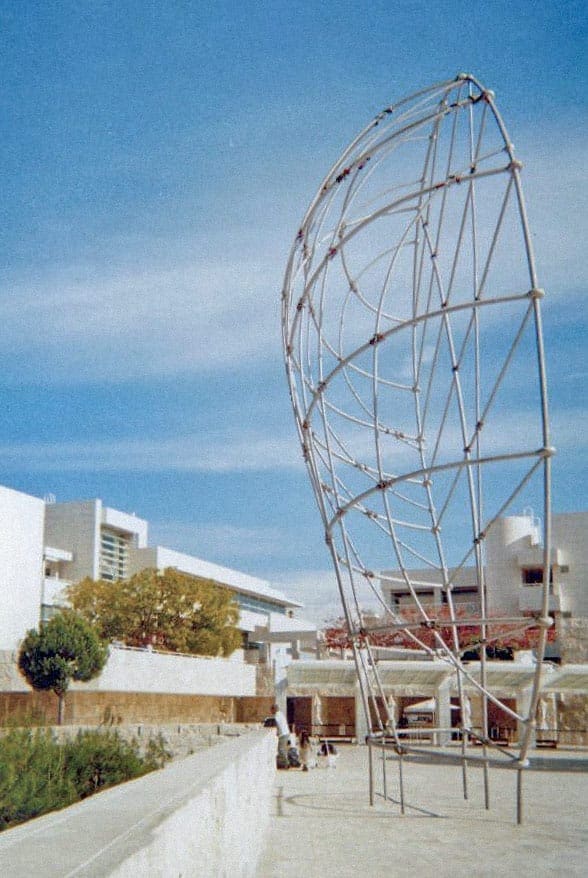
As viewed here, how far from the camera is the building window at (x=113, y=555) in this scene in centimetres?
5297

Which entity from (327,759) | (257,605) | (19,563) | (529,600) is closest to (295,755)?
(327,759)

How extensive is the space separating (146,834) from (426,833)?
22.8ft

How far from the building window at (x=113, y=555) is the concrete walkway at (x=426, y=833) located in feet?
128

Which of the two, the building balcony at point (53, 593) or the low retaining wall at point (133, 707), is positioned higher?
the building balcony at point (53, 593)

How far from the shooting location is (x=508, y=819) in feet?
33.5

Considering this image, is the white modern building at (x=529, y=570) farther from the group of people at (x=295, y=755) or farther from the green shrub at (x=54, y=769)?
the green shrub at (x=54, y=769)

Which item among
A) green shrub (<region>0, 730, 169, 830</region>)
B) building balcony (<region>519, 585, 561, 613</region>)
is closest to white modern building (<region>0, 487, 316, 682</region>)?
building balcony (<region>519, 585, 561, 613</region>)

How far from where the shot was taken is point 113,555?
54.1 metres

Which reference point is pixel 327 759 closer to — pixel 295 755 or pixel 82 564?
pixel 295 755

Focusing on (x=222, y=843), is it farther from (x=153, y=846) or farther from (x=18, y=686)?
(x=18, y=686)

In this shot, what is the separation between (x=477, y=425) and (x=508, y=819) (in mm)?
4580

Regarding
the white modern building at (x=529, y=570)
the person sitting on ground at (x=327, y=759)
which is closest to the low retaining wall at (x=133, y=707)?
the person sitting on ground at (x=327, y=759)

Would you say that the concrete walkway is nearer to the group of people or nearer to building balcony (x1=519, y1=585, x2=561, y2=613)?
the group of people

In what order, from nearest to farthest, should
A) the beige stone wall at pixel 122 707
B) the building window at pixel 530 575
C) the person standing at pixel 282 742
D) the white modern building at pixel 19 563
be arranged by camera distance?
the person standing at pixel 282 742
the beige stone wall at pixel 122 707
the white modern building at pixel 19 563
the building window at pixel 530 575
